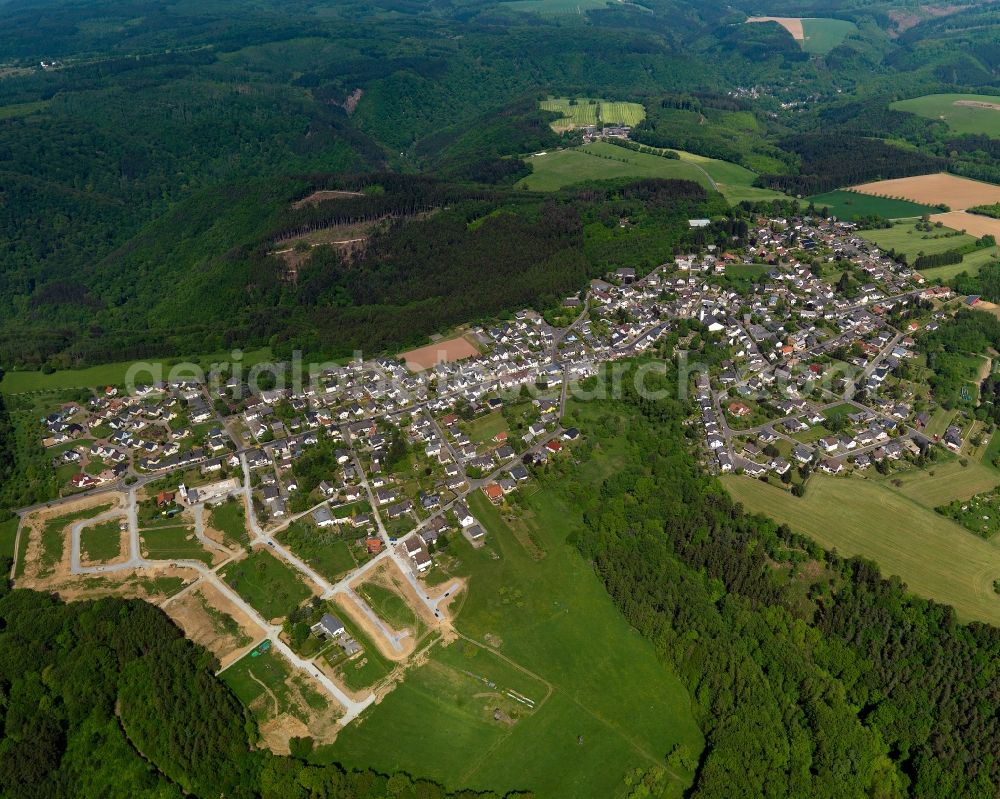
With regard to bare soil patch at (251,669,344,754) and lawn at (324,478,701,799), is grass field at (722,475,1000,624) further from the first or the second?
bare soil patch at (251,669,344,754)

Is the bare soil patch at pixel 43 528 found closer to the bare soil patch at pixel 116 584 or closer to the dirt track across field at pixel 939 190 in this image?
the bare soil patch at pixel 116 584

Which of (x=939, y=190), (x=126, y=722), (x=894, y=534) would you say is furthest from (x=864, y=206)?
(x=126, y=722)

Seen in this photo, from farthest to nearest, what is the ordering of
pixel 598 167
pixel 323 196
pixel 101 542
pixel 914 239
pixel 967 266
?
1. pixel 598 167
2. pixel 323 196
3. pixel 914 239
4. pixel 967 266
5. pixel 101 542

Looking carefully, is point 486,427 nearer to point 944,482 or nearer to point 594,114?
point 944,482

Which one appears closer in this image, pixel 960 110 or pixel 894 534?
pixel 894 534

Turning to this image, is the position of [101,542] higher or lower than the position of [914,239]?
higher

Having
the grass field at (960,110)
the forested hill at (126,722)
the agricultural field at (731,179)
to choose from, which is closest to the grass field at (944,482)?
the forested hill at (126,722)

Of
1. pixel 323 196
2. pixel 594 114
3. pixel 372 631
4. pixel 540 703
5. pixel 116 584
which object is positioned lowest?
pixel 540 703

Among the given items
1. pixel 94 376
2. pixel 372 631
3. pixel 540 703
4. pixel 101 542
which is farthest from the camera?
pixel 94 376
